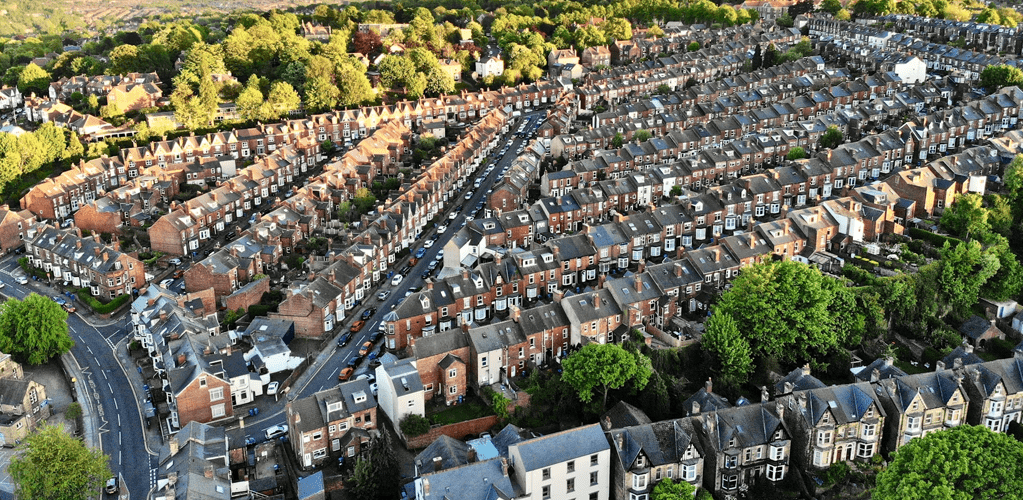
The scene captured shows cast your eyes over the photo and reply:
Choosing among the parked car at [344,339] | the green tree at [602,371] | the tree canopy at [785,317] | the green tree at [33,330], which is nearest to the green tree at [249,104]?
the green tree at [33,330]

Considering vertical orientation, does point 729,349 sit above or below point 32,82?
below

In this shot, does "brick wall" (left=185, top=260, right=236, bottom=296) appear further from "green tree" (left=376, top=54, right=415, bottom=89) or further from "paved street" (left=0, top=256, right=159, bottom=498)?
"green tree" (left=376, top=54, right=415, bottom=89)

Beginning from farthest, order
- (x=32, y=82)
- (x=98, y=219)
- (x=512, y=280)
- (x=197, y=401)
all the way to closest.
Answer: (x=32, y=82), (x=98, y=219), (x=512, y=280), (x=197, y=401)

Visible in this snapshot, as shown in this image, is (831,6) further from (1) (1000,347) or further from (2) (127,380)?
(2) (127,380)

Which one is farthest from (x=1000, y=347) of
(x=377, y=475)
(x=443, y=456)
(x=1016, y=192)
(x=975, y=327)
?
(x=377, y=475)

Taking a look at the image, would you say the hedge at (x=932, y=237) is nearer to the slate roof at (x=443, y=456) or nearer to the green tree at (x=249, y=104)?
the slate roof at (x=443, y=456)

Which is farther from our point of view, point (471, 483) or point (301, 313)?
point (301, 313)

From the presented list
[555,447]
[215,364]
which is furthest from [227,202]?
[555,447]
